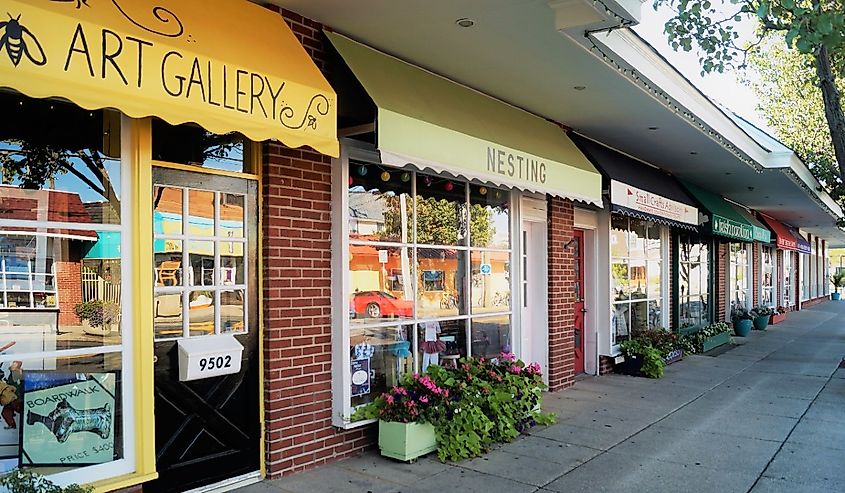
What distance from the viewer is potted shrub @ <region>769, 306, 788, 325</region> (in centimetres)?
2122

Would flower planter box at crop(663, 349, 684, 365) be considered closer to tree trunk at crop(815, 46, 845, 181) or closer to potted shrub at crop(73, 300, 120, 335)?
tree trunk at crop(815, 46, 845, 181)

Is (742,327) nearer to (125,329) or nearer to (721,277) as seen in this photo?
(721,277)

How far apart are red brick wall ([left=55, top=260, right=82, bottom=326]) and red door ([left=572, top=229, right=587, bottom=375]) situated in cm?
774

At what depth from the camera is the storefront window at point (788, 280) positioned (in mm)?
26530

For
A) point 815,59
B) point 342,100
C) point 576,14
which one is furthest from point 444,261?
point 815,59

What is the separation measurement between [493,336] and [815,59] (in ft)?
20.5

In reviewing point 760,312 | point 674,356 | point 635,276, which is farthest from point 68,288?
point 760,312

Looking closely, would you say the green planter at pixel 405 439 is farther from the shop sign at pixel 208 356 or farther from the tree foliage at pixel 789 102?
the tree foliage at pixel 789 102

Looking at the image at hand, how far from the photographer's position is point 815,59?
9438 mm

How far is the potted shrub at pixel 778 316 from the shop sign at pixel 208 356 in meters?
20.2

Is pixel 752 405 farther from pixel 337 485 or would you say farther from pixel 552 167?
pixel 337 485

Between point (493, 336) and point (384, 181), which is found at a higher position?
point (384, 181)

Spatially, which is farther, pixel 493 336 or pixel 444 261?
pixel 493 336

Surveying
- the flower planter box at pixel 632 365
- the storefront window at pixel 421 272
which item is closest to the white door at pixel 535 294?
the storefront window at pixel 421 272
